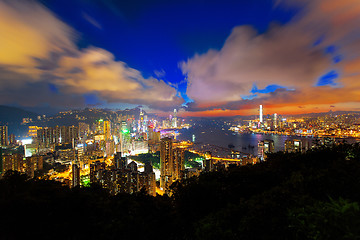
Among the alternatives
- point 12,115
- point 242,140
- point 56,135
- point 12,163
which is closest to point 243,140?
point 242,140

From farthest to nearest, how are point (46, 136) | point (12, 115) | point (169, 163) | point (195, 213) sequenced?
point (12, 115) → point (46, 136) → point (169, 163) → point (195, 213)

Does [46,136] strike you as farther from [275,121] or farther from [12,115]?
[275,121]

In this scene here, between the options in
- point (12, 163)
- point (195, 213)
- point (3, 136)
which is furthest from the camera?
point (3, 136)

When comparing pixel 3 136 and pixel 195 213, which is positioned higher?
pixel 195 213

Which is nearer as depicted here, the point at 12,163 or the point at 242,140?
the point at 12,163

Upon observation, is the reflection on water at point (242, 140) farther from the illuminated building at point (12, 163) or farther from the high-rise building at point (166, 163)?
the illuminated building at point (12, 163)

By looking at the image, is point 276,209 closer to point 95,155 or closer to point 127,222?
point 127,222

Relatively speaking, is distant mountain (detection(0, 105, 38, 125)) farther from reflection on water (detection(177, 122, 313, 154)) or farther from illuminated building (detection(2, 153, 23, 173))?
reflection on water (detection(177, 122, 313, 154))

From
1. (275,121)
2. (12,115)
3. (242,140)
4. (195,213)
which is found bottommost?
(242,140)

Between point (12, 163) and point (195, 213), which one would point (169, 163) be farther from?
point (12, 163)
